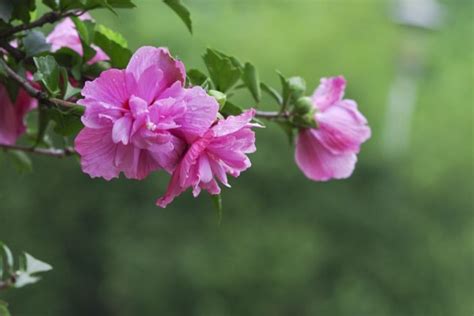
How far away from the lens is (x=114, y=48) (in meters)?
0.55

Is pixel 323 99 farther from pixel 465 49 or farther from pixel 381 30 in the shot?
pixel 465 49

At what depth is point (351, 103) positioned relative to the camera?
659 millimetres

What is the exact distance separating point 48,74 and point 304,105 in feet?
0.63

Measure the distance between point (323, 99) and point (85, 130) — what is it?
0.23 m

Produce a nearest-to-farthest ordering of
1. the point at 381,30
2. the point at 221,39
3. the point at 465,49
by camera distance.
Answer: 1. the point at 221,39
2. the point at 381,30
3. the point at 465,49

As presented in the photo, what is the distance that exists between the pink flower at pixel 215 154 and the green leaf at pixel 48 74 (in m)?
0.09

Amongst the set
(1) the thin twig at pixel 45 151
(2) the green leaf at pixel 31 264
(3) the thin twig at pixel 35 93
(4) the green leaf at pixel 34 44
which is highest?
(3) the thin twig at pixel 35 93

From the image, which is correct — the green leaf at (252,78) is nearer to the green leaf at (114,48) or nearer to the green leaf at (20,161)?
the green leaf at (114,48)

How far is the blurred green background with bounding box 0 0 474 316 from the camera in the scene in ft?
17.1

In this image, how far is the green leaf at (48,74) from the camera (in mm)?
510

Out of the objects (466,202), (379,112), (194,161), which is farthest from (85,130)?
(379,112)

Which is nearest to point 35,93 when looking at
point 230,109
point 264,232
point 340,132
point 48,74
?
point 48,74

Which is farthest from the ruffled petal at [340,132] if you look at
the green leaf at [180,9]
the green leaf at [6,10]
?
the green leaf at [6,10]

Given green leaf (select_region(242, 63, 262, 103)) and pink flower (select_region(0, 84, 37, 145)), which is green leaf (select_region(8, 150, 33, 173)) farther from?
green leaf (select_region(242, 63, 262, 103))
